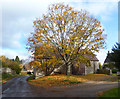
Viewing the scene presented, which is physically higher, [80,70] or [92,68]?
[92,68]

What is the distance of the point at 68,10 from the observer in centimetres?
2175

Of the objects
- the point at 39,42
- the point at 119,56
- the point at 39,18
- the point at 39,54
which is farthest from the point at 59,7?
the point at 119,56

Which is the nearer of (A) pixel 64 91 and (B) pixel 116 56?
(A) pixel 64 91

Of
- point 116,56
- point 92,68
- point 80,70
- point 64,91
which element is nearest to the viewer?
point 64,91

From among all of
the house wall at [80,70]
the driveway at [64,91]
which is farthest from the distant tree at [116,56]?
the house wall at [80,70]

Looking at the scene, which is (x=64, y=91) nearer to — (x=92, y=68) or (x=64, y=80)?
(x=64, y=80)

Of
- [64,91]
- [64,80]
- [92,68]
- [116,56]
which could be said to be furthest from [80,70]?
[64,91]

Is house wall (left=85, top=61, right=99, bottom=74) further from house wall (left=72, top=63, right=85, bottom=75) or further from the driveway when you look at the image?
the driveway

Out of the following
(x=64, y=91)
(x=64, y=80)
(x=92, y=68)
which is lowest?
(x=64, y=80)

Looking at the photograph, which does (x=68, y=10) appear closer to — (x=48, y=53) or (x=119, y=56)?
(x=48, y=53)

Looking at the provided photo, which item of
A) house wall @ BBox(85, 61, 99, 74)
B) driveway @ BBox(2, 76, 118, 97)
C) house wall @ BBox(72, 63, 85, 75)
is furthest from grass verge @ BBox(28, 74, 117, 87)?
house wall @ BBox(85, 61, 99, 74)

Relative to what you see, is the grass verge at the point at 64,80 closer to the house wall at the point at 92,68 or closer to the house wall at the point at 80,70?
the house wall at the point at 80,70

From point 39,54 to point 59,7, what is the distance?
28.4 feet

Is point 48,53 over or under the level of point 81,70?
over
